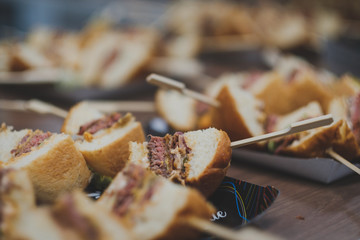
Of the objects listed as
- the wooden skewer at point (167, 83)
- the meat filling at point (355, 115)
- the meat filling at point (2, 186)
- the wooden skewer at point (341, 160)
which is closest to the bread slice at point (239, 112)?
the wooden skewer at point (167, 83)

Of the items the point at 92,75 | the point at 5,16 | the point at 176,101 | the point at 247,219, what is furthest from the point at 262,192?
the point at 5,16

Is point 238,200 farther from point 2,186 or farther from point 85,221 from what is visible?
point 2,186

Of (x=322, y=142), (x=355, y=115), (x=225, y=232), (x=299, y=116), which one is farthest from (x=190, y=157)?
(x=355, y=115)

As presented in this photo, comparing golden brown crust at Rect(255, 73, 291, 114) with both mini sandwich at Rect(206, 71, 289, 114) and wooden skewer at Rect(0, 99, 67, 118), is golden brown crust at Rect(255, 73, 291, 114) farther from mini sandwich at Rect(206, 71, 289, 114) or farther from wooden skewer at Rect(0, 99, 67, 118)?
wooden skewer at Rect(0, 99, 67, 118)

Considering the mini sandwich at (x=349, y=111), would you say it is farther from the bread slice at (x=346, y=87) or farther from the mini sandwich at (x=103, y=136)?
the mini sandwich at (x=103, y=136)

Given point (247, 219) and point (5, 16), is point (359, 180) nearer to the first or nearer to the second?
point (247, 219)

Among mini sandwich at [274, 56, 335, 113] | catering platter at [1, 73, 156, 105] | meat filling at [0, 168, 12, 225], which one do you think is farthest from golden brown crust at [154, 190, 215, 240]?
catering platter at [1, 73, 156, 105]
